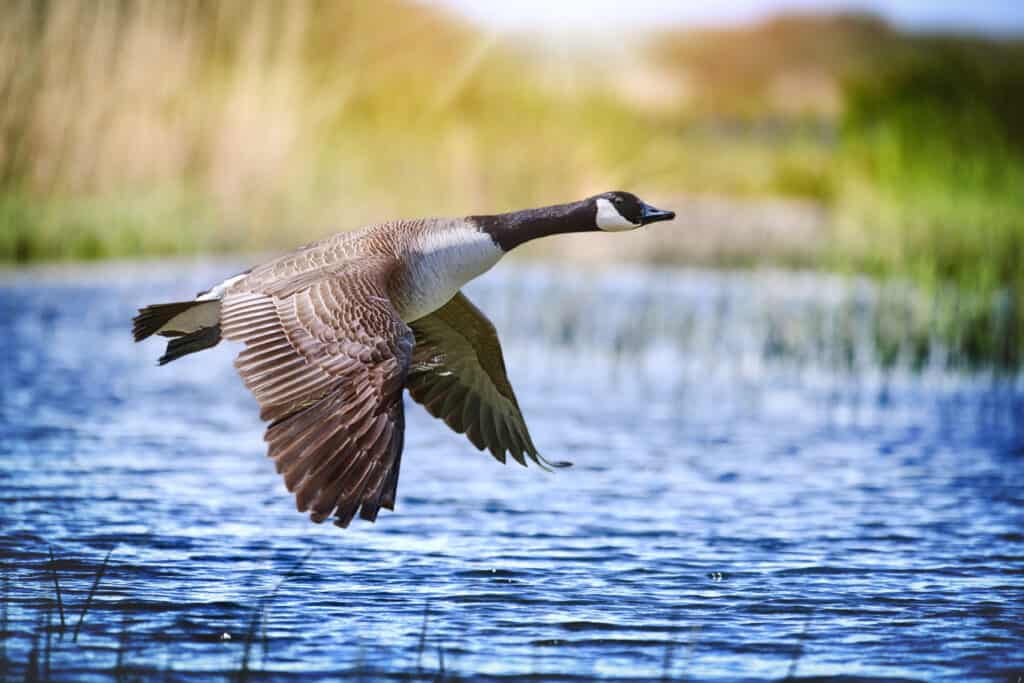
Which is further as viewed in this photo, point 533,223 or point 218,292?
point 533,223

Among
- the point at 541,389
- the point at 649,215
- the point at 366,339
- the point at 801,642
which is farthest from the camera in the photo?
the point at 541,389

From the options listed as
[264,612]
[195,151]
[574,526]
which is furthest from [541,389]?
[195,151]

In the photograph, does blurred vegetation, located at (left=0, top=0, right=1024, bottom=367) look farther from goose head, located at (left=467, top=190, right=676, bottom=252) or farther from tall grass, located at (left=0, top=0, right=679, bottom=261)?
goose head, located at (left=467, top=190, right=676, bottom=252)

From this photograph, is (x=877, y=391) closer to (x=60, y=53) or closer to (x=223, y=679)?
(x=223, y=679)

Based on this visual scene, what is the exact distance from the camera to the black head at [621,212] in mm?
7258

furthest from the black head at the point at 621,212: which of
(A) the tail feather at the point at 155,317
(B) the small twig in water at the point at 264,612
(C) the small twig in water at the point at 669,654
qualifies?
(B) the small twig in water at the point at 264,612

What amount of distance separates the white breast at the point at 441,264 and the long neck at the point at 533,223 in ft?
0.23

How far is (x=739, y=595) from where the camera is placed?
7.06 meters

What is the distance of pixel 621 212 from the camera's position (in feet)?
23.9

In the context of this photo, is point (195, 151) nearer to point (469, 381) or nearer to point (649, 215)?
point (469, 381)

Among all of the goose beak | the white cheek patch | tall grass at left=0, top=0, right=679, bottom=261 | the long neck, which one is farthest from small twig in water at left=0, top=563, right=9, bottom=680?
tall grass at left=0, top=0, right=679, bottom=261

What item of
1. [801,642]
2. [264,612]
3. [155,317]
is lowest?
[801,642]

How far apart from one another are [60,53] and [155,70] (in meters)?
1.21

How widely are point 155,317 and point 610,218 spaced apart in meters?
2.21
